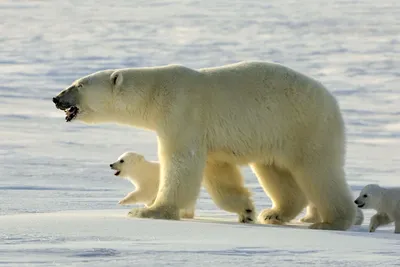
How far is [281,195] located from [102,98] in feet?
5.04

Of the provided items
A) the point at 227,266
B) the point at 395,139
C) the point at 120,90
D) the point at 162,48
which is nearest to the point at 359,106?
the point at 395,139

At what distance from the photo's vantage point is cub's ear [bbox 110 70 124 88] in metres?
6.84

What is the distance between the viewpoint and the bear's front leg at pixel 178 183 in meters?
6.45

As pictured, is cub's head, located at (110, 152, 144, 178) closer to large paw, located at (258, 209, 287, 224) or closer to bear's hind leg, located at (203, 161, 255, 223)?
bear's hind leg, located at (203, 161, 255, 223)

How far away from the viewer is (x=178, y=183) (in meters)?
6.46

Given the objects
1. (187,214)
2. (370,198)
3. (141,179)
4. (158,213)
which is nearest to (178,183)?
(158,213)

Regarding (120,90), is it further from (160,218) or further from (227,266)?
(227,266)

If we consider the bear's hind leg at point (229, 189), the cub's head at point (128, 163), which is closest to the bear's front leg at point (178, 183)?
the bear's hind leg at point (229, 189)

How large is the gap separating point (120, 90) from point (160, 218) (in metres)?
1.03

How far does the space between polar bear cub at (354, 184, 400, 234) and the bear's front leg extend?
3.80ft

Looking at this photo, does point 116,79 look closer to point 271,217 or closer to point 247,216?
point 247,216

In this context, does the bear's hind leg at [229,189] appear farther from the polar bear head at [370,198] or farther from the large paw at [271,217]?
the polar bear head at [370,198]

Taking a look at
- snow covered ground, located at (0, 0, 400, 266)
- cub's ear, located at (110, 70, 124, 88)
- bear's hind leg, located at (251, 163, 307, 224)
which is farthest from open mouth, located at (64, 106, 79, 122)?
bear's hind leg, located at (251, 163, 307, 224)

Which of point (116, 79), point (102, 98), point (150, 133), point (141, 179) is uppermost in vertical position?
point (150, 133)
